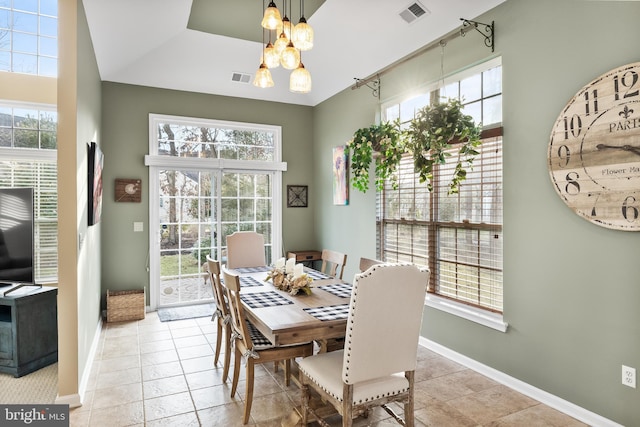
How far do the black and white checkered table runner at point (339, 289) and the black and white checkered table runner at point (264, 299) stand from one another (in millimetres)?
379

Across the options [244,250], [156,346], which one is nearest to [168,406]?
[156,346]

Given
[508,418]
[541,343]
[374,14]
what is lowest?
[508,418]

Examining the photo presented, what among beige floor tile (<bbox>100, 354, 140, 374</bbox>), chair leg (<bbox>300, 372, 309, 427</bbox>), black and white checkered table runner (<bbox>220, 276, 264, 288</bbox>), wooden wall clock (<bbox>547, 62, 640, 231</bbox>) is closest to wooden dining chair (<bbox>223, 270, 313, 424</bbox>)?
chair leg (<bbox>300, 372, 309, 427</bbox>)

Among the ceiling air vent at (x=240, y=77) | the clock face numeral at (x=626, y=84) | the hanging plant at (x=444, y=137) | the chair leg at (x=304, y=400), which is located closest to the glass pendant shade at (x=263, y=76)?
the hanging plant at (x=444, y=137)

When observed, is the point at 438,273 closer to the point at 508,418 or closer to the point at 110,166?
the point at 508,418

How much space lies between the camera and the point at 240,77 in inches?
204

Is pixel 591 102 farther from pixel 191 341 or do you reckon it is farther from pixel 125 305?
pixel 125 305

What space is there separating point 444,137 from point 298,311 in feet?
6.07

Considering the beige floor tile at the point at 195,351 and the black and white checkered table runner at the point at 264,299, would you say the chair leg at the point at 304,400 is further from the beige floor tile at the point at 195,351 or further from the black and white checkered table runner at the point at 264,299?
the beige floor tile at the point at 195,351

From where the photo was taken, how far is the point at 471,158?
3.14 meters

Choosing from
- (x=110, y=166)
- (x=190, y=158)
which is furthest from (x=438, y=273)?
(x=110, y=166)

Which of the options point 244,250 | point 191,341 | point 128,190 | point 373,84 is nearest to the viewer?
point 191,341

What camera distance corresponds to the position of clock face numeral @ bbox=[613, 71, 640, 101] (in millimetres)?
2166

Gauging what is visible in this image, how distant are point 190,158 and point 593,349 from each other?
4.75 meters
